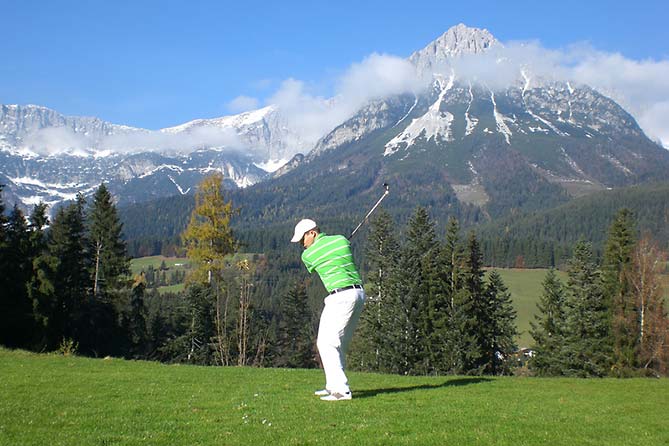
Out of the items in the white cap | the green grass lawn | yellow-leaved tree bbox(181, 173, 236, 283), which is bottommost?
the green grass lawn

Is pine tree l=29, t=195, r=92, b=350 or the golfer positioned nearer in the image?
the golfer

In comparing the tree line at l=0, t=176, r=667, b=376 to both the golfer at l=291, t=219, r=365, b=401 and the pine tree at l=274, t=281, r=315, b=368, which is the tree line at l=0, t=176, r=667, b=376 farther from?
the golfer at l=291, t=219, r=365, b=401

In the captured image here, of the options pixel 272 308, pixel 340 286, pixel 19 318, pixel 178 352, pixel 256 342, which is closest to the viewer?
pixel 340 286

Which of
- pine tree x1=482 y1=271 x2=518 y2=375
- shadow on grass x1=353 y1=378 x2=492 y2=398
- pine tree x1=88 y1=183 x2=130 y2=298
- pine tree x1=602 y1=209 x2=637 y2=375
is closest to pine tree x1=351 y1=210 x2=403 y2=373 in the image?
pine tree x1=482 y1=271 x2=518 y2=375

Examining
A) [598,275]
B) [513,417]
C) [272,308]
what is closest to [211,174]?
[598,275]

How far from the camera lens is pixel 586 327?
43.2 m

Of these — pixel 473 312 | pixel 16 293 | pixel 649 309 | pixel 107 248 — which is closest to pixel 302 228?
pixel 16 293

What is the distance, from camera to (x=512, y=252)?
180 meters

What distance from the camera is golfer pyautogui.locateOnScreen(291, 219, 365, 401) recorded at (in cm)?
1194

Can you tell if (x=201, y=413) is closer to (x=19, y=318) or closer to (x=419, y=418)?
(x=419, y=418)

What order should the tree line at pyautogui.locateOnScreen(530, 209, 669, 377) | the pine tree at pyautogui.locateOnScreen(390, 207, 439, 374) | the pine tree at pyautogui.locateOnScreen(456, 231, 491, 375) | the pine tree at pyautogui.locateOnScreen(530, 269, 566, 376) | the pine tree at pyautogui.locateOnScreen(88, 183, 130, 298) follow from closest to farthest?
the tree line at pyautogui.locateOnScreen(530, 209, 669, 377) < the pine tree at pyautogui.locateOnScreen(456, 231, 491, 375) < the pine tree at pyautogui.locateOnScreen(390, 207, 439, 374) < the pine tree at pyautogui.locateOnScreen(530, 269, 566, 376) < the pine tree at pyautogui.locateOnScreen(88, 183, 130, 298)

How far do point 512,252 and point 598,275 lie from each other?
458 ft

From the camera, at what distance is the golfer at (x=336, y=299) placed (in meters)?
11.9

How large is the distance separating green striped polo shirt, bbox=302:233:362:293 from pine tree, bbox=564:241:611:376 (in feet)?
111
